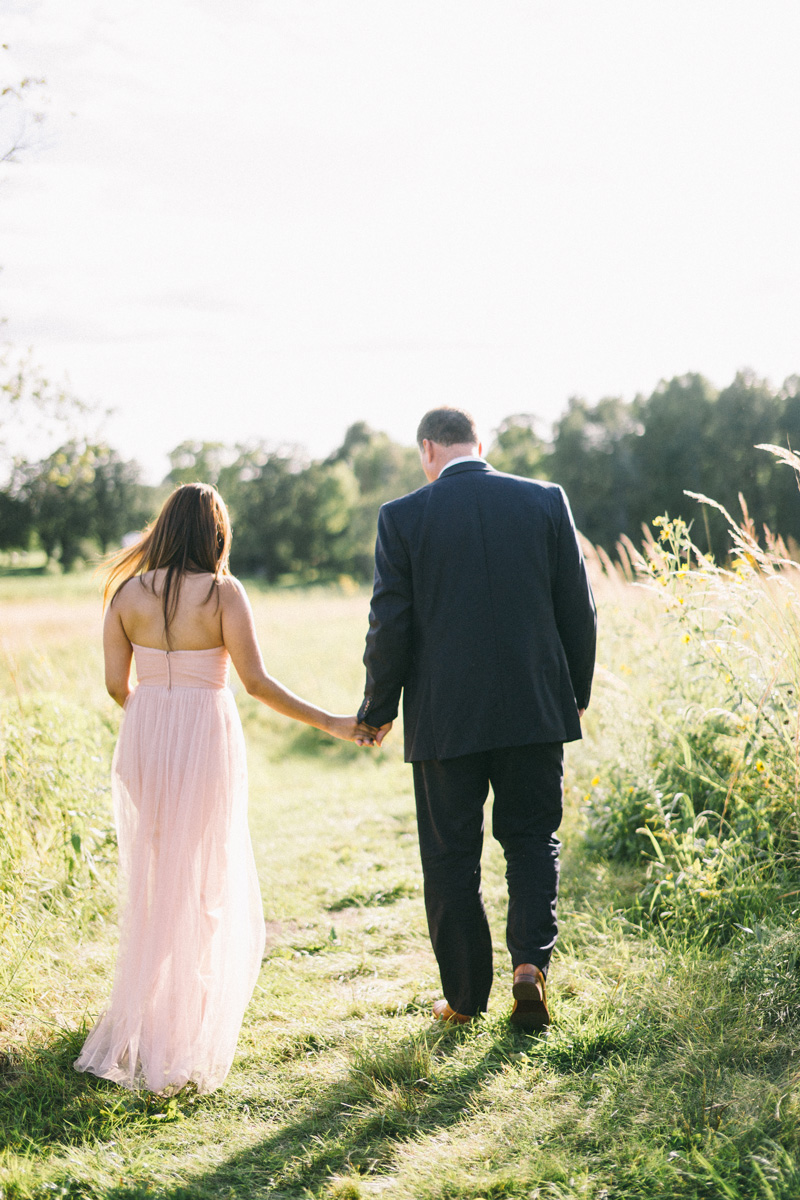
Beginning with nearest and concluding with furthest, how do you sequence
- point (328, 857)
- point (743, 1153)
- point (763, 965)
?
point (743, 1153), point (763, 965), point (328, 857)

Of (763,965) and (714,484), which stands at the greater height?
(714,484)

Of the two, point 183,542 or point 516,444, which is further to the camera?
point 516,444

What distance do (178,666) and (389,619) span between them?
2.55 ft

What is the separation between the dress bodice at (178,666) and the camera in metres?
3.10

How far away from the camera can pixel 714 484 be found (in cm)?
625

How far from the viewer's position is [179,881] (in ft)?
10.0

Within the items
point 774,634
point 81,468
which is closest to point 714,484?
point 774,634

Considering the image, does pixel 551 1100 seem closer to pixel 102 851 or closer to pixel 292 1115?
pixel 292 1115

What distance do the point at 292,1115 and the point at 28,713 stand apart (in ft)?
10.9

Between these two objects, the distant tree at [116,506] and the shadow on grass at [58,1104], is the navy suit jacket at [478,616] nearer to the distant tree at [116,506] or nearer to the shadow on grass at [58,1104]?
the shadow on grass at [58,1104]

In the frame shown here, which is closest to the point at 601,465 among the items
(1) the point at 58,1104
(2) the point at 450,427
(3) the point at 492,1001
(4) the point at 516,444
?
(2) the point at 450,427

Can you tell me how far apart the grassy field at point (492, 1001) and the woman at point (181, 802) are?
224 mm

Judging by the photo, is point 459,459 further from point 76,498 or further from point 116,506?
point 116,506

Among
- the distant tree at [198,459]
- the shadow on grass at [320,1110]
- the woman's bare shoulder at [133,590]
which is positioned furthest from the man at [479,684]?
the distant tree at [198,459]
